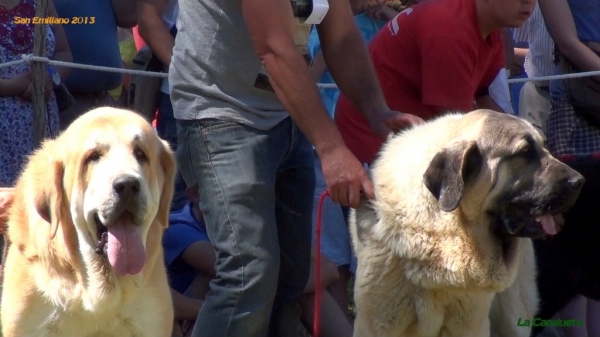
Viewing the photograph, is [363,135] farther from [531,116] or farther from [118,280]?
[531,116]

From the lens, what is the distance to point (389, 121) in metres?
3.80

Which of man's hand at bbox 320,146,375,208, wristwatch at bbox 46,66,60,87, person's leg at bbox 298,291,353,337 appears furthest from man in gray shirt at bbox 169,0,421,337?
wristwatch at bbox 46,66,60,87

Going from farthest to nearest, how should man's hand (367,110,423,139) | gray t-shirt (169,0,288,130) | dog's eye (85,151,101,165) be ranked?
man's hand (367,110,423,139) < gray t-shirt (169,0,288,130) < dog's eye (85,151,101,165)

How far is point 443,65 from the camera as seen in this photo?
4.17 m

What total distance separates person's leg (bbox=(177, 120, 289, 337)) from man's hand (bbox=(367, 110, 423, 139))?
1.63 feet

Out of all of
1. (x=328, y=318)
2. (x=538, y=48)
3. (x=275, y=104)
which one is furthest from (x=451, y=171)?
(x=538, y=48)

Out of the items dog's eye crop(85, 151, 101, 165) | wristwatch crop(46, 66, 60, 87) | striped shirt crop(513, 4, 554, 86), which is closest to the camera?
dog's eye crop(85, 151, 101, 165)

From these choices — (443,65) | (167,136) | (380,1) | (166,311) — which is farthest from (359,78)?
(380,1)

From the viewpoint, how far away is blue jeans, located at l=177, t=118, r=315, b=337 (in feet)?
11.3

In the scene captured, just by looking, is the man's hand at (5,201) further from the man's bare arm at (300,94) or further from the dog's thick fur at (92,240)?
the man's bare arm at (300,94)

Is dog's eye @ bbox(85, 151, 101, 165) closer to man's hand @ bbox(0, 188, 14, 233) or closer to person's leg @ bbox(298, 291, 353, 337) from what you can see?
man's hand @ bbox(0, 188, 14, 233)

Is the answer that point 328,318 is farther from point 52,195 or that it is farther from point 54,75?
point 54,75

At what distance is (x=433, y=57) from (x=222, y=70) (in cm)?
112

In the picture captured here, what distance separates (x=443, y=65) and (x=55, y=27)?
244 centimetres
